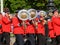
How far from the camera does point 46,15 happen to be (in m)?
15.6

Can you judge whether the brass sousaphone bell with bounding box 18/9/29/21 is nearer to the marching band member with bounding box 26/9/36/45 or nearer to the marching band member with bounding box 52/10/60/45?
the marching band member with bounding box 26/9/36/45

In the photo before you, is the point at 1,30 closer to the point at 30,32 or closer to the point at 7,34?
the point at 7,34

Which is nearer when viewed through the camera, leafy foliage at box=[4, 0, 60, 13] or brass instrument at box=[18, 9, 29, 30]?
brass instrument at box=[18, 9, 29, 30]

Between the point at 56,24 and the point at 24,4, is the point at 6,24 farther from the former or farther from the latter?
the point at 24,4

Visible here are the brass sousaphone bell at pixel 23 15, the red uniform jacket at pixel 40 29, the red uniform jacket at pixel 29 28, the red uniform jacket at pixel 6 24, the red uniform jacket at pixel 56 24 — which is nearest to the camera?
the red uniform jacket at pixel 56 24

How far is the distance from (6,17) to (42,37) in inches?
65.4

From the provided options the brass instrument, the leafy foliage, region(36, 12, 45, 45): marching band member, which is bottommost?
the leafy foliage

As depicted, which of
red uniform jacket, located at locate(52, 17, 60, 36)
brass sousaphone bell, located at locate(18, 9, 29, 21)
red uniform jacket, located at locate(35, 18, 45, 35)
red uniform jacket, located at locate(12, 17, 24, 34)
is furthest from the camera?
red uniform jacket, located at locate(35, 18, 45, 35)

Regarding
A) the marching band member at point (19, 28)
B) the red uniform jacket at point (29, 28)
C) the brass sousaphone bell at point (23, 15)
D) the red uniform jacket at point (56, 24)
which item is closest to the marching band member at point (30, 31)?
the red uniform jacket at point (29, 28)

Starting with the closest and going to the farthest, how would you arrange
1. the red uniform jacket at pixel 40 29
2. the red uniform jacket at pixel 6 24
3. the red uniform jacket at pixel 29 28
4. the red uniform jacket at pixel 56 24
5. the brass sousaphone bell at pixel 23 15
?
the red uniform jacket at pixel 56 24 < the brass sousaphone bell at pixel 23 15 < the red uniform jacket at pixel 29 28 < the red uniform jacket at pixel 40 29 < the red uniform jacket at pixel 6 24

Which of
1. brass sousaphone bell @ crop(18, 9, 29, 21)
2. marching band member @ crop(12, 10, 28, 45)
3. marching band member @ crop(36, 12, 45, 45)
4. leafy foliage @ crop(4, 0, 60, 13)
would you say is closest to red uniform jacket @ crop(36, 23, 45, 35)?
marching band member @ crop(36, 12, 45, 45)

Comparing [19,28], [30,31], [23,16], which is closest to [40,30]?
[30,31]

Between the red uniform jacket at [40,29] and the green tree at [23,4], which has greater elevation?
the red uniform jacket at [40,29]

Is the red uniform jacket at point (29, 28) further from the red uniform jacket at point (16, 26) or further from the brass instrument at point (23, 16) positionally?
the red uniform jacket at point (16, 26)
